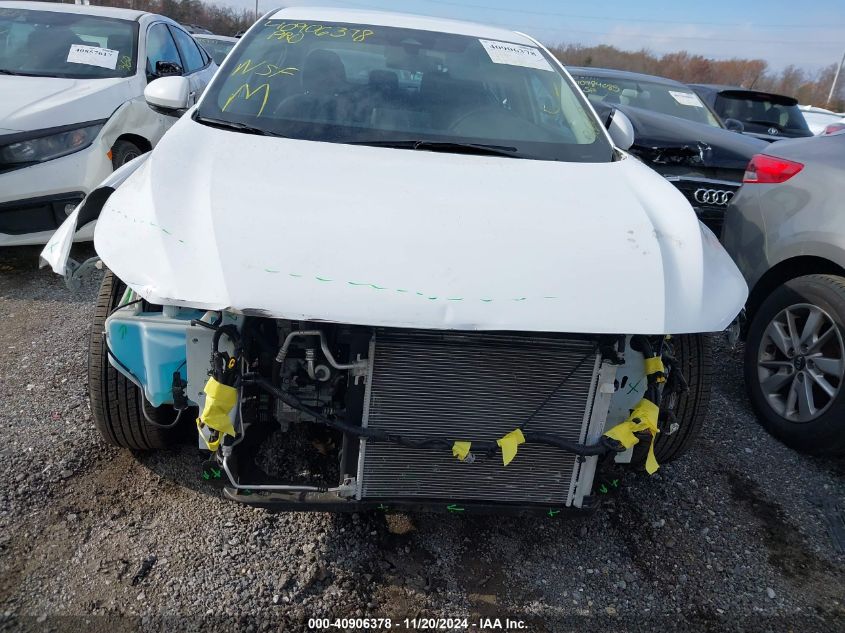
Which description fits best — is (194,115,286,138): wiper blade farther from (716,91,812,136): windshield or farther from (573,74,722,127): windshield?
(716,91,812,136): windshield

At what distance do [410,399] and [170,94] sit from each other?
1917 millimetres

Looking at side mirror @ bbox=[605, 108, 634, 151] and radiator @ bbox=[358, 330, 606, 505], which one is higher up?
side mirror @ bbox=[605, 108, 634, 151]

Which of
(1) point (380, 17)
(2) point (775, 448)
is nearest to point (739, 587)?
(2) point (775, 448)

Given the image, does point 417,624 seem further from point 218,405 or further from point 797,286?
point 797,286

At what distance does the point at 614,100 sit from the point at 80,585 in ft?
19.6

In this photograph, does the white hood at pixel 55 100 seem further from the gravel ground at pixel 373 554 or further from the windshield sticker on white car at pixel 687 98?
the windshield sticker on white car at pixel 687 98

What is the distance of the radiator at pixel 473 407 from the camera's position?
192cm

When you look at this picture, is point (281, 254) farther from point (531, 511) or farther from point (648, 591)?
point (648, 591)

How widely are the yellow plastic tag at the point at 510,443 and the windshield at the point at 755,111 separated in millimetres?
7462

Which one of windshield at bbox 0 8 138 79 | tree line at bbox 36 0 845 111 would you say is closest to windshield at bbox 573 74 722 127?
windshield at bbox 0 8 138 79

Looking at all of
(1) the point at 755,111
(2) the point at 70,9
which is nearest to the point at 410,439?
(2) the point at 70,9

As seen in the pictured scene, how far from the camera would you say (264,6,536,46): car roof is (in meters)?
3.27

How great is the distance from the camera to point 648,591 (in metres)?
2.23

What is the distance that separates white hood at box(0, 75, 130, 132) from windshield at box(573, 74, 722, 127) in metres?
4.05
